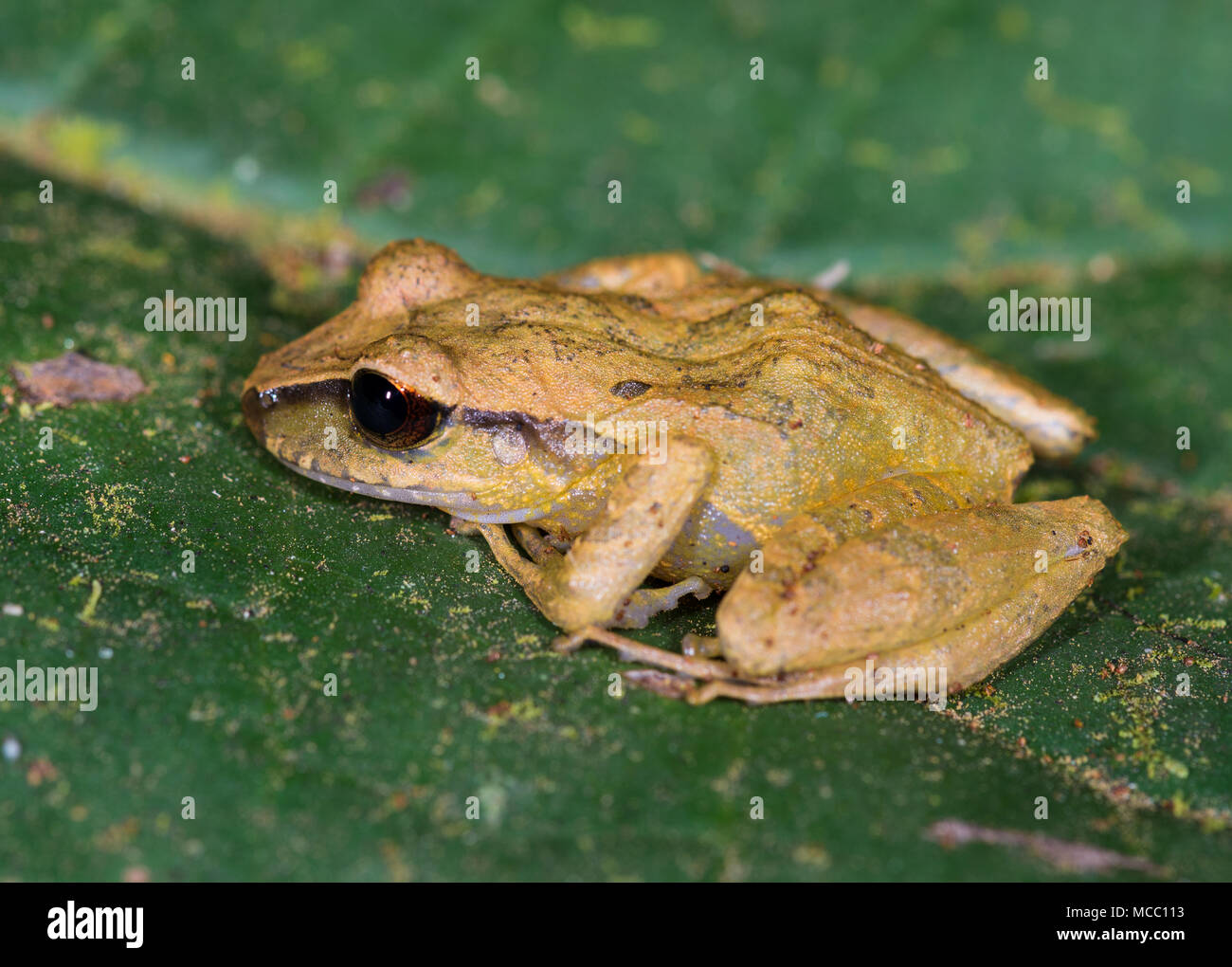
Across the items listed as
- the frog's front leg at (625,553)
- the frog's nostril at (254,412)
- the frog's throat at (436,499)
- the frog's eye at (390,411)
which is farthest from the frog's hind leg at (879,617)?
the frog's nostril at (254,412)

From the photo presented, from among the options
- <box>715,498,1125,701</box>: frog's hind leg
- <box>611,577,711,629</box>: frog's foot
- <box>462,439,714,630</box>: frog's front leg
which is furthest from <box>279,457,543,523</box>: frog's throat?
<box>715,498,1125,701</box>: frog's hind leg

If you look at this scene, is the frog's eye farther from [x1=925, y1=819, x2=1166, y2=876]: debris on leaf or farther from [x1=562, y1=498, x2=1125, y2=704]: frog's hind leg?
[x1=925, y1=819, x2=1166, y2=876]: debris on leaf

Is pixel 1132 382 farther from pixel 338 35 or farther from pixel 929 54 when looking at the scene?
pixel 338 35

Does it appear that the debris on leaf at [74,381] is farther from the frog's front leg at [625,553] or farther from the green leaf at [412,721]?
the frog's front leg at [625,553]

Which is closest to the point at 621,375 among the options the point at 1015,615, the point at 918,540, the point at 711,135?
the point at 918,540

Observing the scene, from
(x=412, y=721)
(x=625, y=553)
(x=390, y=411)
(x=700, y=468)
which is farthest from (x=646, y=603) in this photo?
(x=390, y=411)

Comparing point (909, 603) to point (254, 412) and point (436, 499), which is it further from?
point (254, 412)
